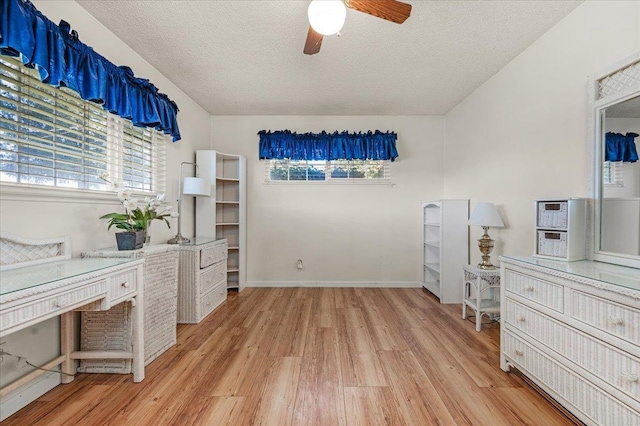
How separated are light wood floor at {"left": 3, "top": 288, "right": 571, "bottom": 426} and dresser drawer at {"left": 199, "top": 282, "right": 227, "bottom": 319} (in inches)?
9.1

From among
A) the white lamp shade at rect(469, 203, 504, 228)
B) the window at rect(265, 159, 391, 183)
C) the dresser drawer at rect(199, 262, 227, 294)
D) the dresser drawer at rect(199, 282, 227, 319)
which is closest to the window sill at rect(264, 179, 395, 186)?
the window at rect(265, 159, 391, 183)

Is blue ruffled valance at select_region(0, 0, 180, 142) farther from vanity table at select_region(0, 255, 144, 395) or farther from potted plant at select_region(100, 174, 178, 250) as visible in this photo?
vanity table at select_region(0, 255, 144, 395)

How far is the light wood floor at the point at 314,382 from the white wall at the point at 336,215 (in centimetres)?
131

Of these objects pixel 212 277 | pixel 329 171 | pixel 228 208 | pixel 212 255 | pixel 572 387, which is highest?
pixel 329 171

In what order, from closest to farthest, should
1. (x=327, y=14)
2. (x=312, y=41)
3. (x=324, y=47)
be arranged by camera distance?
(x=327, y=14) → (x=312, y=41) → (x=324, y=47)

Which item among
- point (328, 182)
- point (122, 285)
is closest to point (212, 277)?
point (122, 285)

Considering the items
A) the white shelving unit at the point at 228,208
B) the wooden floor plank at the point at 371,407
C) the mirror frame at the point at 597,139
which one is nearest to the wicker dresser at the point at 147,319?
the white shelving unit at the point at 228,208

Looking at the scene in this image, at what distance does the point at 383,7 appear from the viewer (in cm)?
156

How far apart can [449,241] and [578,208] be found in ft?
5.37

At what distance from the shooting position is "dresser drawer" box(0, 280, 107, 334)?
1.14 m

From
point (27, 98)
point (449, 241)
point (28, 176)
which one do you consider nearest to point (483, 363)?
point (449, 241)

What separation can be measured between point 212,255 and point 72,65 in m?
2.06

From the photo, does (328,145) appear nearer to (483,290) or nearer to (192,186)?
(192,186)

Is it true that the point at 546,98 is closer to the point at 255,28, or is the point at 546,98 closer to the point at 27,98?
the point at 255,28
